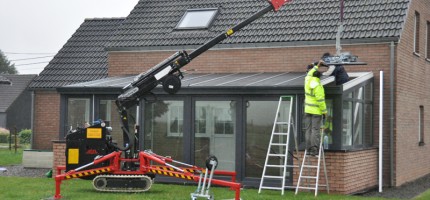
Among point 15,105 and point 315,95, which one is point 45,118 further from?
point 15,105

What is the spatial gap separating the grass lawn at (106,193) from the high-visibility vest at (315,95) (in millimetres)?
1773

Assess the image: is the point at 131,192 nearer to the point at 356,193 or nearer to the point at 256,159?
the point at 256,159

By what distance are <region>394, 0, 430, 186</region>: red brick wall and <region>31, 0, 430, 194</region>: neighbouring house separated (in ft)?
0.10

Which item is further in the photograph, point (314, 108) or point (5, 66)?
point (5, 66)

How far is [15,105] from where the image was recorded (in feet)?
192

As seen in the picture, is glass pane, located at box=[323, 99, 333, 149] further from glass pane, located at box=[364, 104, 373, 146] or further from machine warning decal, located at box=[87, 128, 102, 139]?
machine warning decal, located at box=[87, 128, 102, 139]

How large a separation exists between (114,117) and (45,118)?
11.5 metres

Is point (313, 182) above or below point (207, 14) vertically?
below

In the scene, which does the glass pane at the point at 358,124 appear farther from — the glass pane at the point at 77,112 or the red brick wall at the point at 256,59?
the glass pane at the point at 77,112

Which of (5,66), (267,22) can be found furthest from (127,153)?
(5,66)

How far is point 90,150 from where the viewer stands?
1552 centimetres

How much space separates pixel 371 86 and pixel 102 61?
1214 cm

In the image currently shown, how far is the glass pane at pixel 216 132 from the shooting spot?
1712cm

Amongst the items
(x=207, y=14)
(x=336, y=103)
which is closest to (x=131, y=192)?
(x=336, y=103)
